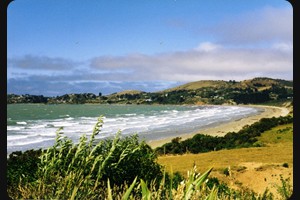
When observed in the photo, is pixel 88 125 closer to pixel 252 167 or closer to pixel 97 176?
pixel 252 167

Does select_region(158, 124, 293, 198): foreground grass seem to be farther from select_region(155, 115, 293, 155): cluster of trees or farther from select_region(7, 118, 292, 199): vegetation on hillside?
select_region(155, 115, 293, 155): cluster of trees

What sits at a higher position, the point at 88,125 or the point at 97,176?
the point at 97,176

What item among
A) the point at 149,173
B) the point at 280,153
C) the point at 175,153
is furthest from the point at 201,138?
the point at 149,173

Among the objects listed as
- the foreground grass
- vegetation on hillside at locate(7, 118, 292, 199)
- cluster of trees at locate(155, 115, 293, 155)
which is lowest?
cluster of trees at locate(155, 115, 293, 155)

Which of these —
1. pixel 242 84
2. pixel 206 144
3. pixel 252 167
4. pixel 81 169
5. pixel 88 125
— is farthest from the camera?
pixel 242 84

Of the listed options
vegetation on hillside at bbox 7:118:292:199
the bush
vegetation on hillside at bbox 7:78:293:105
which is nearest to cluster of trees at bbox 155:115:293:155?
the bush

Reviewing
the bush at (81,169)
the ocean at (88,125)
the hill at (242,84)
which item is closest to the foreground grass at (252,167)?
the bush at (81,169)

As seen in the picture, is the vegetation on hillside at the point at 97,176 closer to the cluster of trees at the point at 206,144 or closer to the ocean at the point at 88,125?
the ocean at the point at 88,125

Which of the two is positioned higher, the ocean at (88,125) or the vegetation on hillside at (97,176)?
the vegetation on hillside at (97,176)

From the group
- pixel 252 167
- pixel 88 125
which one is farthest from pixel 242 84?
pixel 252 167

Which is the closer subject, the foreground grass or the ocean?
the foreground grass

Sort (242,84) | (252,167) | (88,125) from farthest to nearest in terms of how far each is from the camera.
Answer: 1. (242,84)
2. (88,125)
3. (252,167)
